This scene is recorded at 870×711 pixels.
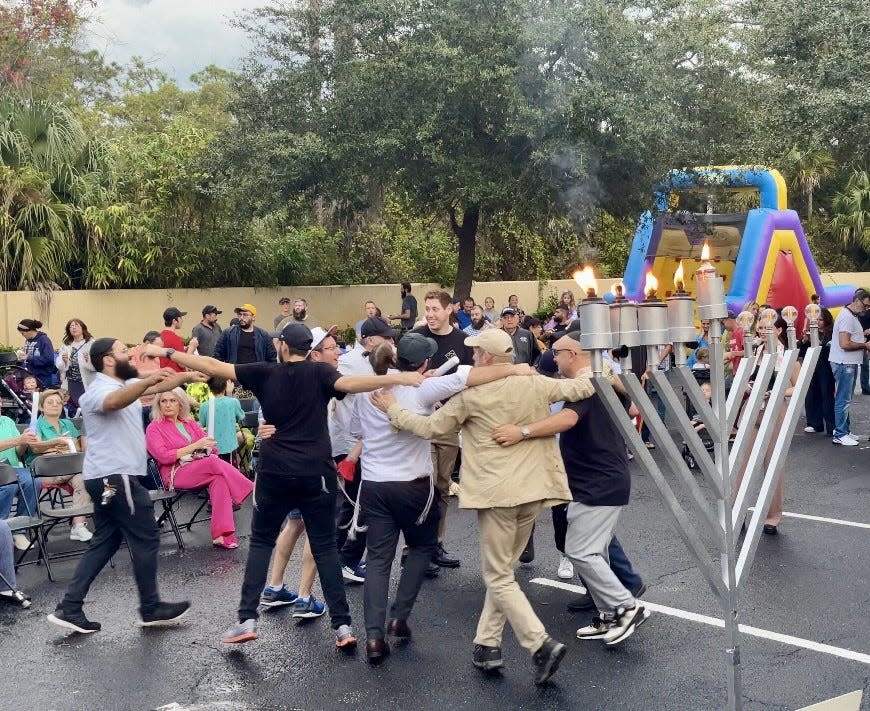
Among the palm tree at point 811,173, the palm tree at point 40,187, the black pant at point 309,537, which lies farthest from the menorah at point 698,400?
the palm tree at point 811,173

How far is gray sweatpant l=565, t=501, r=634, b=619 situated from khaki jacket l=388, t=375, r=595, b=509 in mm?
421

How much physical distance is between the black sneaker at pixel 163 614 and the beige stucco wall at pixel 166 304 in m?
13.0

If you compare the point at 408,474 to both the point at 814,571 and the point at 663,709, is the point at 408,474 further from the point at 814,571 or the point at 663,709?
the point at 814,571

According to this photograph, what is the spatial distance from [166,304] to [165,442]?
12483 mm

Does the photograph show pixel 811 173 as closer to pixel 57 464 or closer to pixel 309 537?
pixel 57 464

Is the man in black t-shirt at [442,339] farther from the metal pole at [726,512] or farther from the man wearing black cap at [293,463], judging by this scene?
the metal pole at [726,512]

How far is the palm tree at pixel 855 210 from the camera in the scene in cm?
3400

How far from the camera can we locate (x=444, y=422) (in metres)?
5.78

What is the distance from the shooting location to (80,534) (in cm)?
891

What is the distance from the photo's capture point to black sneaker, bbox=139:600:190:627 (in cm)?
666

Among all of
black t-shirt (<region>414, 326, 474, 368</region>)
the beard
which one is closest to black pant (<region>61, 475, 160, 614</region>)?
the beard

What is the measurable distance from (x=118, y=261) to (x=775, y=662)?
1689cm

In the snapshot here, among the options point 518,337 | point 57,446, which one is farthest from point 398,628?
point 518,337

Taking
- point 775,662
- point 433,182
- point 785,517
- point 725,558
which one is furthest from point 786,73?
point 725,558
